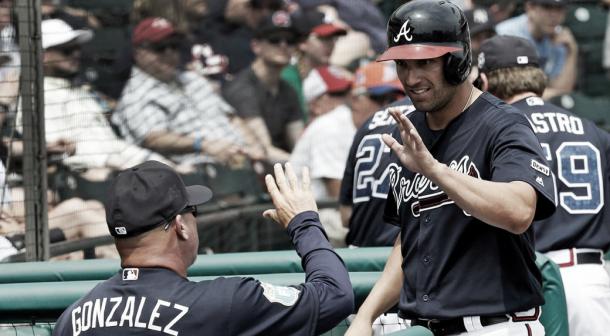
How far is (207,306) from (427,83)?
3.17 ft

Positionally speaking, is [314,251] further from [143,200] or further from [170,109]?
[170,109]

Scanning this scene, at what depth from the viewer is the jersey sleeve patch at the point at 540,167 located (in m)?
2.95

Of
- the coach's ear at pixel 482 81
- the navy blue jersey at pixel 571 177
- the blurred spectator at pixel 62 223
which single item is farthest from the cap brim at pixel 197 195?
the blurred spectator at pixel 62 223

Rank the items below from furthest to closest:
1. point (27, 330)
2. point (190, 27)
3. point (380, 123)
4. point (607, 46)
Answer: point (607, 46) → point (190, 27) → point (380, 123) → point (27, 330)

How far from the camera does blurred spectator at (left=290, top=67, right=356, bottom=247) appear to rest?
23.5ft

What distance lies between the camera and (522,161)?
9.63 feet

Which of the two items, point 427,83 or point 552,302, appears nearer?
point 427,83

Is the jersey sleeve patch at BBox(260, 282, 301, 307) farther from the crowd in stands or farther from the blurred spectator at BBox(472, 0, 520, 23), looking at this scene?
the blurred spectator at BBox(472, 0, 520, 23)

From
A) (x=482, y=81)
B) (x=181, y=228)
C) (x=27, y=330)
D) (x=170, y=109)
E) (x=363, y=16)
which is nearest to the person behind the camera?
(x=181, y=228)

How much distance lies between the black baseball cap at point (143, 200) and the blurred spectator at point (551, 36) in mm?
5699

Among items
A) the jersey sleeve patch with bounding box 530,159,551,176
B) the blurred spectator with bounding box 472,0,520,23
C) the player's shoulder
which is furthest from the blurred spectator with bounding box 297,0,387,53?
the jersey sleeve patch with bounding box 530,159,551,176

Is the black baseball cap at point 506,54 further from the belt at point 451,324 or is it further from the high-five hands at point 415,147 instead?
the high-five hands at point 415,147

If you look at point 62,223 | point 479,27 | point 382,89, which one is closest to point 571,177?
point 382,89

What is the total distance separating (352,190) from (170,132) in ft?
6.36
